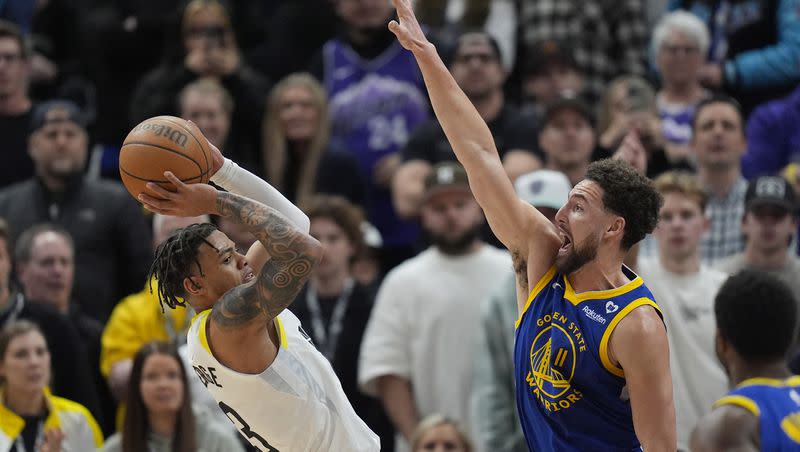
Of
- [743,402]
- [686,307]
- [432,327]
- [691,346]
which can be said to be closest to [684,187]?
[686,307]

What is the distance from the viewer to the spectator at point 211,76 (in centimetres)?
1236

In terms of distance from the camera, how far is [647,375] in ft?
19.1

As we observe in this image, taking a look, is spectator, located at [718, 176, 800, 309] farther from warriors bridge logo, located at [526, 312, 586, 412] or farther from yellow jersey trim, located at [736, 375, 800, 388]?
warriors bridge logo, located at [526, 312, 586, 412]

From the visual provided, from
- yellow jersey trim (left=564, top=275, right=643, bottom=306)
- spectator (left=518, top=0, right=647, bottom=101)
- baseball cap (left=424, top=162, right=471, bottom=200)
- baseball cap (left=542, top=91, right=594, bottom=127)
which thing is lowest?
yellow jersey trim (left=564, top=275, right=643, bottom=306)

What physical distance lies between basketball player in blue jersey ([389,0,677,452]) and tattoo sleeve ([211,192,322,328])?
872 millimetres

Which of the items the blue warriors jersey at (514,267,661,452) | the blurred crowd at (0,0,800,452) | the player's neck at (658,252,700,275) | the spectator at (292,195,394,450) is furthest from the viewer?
the spectator at (292,195,394,450)

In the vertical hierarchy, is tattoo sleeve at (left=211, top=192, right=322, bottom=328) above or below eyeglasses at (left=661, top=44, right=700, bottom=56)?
below

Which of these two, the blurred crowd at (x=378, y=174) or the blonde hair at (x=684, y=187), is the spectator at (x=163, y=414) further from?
the blonde hair at (x=684, y=187)

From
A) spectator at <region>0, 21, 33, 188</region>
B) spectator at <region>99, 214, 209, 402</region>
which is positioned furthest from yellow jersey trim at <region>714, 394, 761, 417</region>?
spectator at <region>0, 21, 33, 188</region>

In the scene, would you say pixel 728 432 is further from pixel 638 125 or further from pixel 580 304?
pixel 638 125

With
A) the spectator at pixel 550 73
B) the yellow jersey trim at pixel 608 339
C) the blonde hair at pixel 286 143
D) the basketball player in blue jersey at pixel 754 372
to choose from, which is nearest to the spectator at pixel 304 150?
the blonde hair at pixel 286 143

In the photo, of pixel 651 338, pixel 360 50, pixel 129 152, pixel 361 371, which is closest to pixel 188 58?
pixel 360 50

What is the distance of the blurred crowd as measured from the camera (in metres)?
9.48

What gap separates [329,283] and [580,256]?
174 inches
